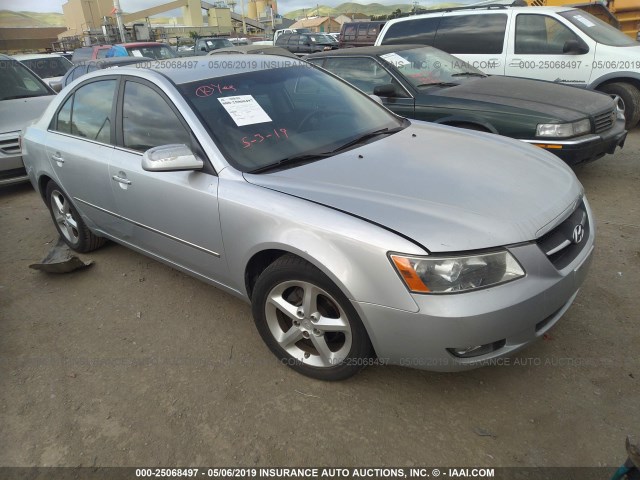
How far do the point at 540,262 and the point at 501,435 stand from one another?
0.81m

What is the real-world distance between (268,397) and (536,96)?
13.6 feet

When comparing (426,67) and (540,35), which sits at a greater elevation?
(540,35)

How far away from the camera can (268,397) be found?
2.47m

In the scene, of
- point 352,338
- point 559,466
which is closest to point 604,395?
point 559,466

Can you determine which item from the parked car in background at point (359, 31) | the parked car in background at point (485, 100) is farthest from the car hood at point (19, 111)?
the parked car in background at point (359, 31)

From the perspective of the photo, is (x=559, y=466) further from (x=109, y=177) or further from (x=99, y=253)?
(x=99, y=253)

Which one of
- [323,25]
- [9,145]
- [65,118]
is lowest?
[9,145]

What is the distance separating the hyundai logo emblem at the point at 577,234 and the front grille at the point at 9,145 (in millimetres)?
6668

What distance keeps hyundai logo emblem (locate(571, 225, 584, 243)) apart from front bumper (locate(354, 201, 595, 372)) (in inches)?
6.4

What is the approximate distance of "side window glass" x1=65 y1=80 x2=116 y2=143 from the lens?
338 centimetres

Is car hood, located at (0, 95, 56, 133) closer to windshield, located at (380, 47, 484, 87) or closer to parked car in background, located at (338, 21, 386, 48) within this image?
windshield, located at (380, 47, 484, 87)

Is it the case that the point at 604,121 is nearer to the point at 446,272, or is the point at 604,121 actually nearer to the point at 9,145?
the point at 446,272

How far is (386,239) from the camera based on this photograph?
199 centimetres

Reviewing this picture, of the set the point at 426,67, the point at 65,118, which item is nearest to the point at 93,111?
the point at 65,118
